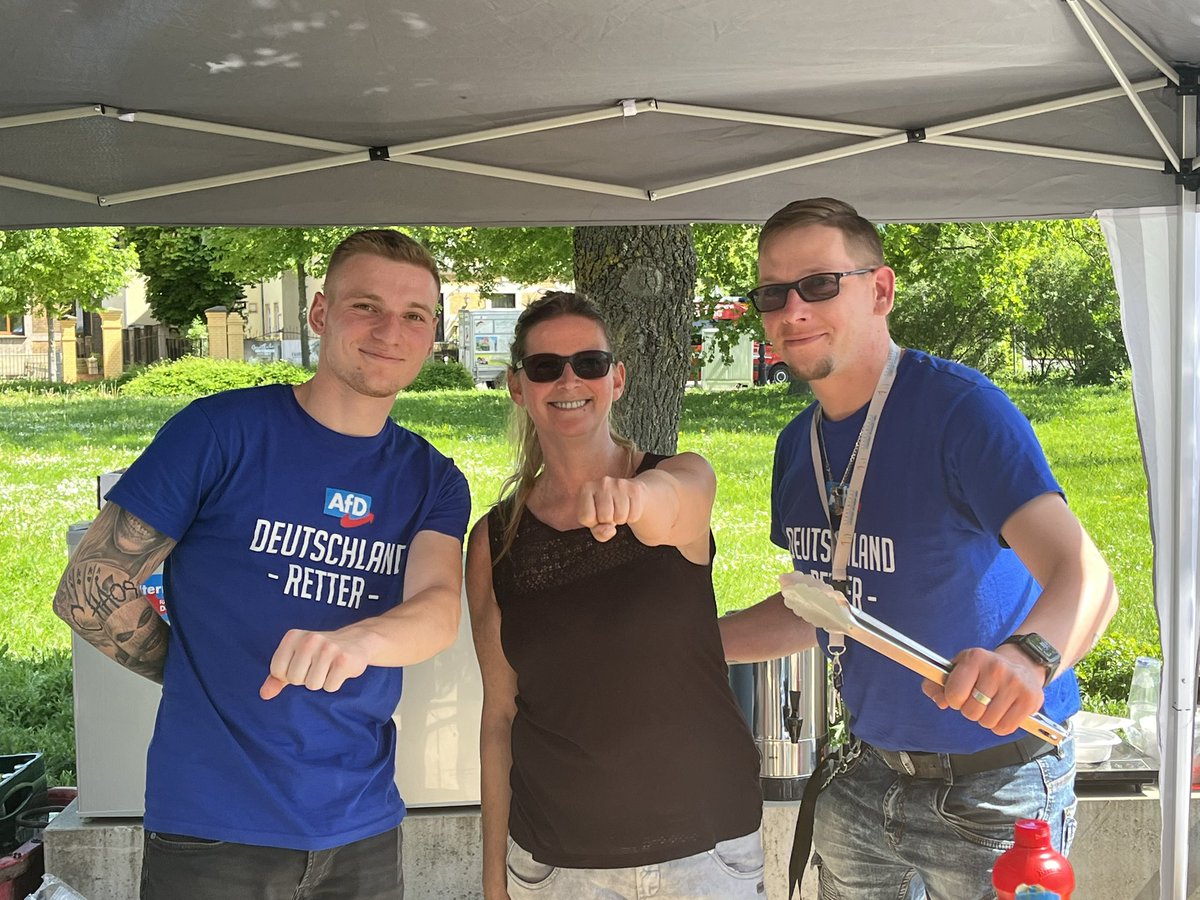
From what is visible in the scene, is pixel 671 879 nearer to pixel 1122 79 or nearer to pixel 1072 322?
pixel 1122 79

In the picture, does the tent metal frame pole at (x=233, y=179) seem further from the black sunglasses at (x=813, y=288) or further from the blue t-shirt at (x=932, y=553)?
the blue t-shirt at (x=932, y=553)

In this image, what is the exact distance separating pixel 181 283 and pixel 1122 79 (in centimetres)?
3611

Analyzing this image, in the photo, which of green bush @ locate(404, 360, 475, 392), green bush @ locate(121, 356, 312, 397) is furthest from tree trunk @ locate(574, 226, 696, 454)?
green bush @ locate(404, 360, 475, 392)

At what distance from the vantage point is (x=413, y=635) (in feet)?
6.61

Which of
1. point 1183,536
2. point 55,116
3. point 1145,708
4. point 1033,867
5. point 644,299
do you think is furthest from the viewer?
point 644,299

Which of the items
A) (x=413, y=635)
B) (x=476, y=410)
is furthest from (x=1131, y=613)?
(x=476, y=410)

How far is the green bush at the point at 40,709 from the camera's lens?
21.2ft

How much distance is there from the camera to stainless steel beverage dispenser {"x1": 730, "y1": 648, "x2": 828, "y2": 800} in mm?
3750

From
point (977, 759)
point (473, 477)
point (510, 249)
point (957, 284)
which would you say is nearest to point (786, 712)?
point (977, 759)

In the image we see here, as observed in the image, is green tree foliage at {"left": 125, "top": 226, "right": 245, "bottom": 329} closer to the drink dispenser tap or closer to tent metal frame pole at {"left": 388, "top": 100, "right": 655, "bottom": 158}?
tent metal frame pole at {"left": 388, "top": 100, "right": 655, "bottom": 158}

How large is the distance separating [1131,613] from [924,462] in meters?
9.10

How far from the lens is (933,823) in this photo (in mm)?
2250

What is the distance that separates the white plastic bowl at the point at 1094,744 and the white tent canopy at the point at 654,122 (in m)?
1.05

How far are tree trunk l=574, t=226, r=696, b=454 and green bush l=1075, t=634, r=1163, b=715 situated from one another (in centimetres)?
295
